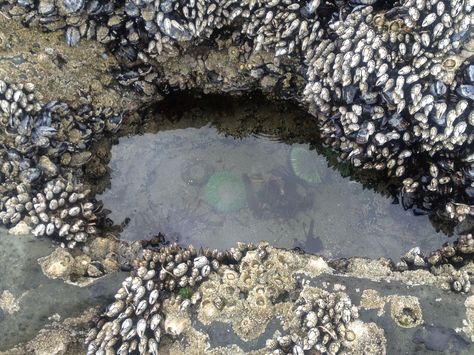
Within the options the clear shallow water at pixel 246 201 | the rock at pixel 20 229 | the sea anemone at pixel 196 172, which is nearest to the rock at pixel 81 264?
the rock at pixel 20 229

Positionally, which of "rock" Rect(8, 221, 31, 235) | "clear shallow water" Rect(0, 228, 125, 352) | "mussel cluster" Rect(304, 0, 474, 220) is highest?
"mussel cluster" Rect(304, 0, 474, 220)

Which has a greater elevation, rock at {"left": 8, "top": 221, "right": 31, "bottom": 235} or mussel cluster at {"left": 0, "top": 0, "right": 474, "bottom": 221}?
mussel cluster at {"left": 0, "top": 0, "right": 474, "bottom": 221}

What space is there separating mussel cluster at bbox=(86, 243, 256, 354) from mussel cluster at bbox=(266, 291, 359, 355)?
3.24ft

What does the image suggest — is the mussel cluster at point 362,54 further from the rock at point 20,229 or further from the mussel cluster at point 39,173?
the rock at point 20,229

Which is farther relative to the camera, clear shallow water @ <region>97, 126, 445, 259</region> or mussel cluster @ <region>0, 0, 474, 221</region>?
clear shallow water @ <region>97, 126, 445, 259</region>

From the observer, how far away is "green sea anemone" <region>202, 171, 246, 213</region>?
6328mm

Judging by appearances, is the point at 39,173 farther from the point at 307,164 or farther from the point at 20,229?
the point at 307,164

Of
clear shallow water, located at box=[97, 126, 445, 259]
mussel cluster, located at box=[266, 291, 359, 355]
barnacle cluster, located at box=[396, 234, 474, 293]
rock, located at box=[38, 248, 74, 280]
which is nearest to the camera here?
mussel cluster, located at box=[266, 291, 359, 355]

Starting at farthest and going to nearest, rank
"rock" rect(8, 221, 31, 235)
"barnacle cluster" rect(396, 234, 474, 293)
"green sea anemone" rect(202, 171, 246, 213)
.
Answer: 1. "green sea anemone" rect(202, 171, 246, 213)
2. "barnacle cluster" rect(396, 234, 474, 293)
3. "rock" rect(8, 221, 31, 235)

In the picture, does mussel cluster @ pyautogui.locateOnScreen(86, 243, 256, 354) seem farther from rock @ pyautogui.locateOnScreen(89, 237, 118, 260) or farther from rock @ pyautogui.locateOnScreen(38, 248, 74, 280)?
rock @ pyautogui.locateOnScreen(38, 248, 74, 280)

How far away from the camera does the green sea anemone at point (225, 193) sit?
6328mm

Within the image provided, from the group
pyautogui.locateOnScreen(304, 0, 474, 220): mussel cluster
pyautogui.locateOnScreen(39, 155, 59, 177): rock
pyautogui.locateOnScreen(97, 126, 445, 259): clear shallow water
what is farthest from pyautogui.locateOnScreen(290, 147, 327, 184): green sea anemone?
pyautogui.locateOnScreen(39, 155, 59, 177): rock

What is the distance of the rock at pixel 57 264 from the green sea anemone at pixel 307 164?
3.03 metres

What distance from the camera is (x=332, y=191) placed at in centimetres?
641
